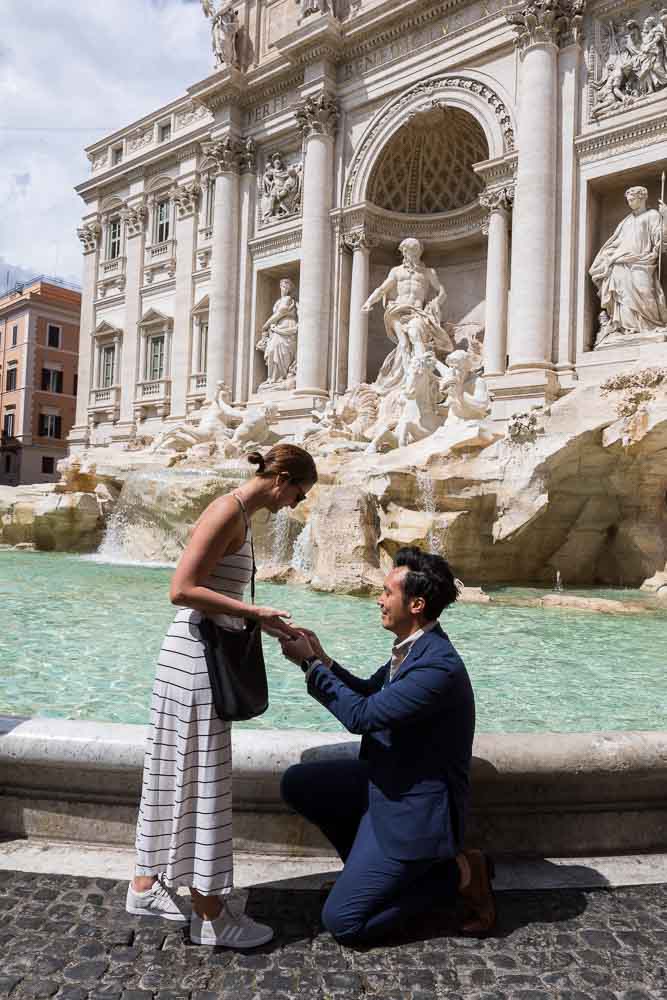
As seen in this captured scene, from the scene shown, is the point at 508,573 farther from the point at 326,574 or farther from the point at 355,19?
the point at 355,19

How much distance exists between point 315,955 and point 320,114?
19802 millimetres

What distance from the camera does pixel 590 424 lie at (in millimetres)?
9242

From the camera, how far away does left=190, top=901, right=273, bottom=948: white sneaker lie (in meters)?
2.00

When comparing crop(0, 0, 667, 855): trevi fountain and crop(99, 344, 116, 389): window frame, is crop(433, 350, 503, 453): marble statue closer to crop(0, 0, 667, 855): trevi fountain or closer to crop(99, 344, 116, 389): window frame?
crop(0, 0, 667, 855): trevi fountain

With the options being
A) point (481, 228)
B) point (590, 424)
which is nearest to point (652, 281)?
point (481, 228)

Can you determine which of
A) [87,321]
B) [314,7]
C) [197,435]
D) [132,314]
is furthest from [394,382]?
[87,321]

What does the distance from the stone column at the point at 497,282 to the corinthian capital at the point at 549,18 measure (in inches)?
111

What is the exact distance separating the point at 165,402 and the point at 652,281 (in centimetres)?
1501

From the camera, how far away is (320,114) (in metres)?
18.6

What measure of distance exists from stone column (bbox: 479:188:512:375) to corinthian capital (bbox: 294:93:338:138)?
16.6 ft

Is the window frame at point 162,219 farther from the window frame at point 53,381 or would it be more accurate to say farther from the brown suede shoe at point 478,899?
the brown suede shoe at point 478,899

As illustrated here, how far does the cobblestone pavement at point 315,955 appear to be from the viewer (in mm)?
1826

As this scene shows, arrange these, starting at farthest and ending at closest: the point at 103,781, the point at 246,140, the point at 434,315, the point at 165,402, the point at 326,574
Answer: the point at 165,402 < the point at 246,140 < the point at 434,315 < the point at 326,574 < the point at 103,781

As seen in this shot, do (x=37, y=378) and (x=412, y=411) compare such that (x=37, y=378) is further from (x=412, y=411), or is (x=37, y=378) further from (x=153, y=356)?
(x=412, y=411)
